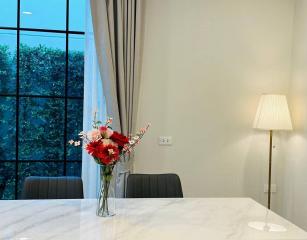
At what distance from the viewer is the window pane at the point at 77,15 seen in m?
3.87

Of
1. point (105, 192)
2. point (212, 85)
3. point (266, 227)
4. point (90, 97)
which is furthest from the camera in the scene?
point (212, 85)

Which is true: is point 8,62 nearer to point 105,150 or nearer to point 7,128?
point 7,128

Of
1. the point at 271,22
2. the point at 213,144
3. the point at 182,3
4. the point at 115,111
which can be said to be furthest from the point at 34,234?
the point at 271,22

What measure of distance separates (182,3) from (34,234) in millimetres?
2935

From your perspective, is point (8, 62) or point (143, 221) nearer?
point (143, 221)

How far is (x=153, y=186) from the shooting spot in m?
2.80

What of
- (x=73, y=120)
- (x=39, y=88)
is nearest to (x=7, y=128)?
(x=39, y=88)

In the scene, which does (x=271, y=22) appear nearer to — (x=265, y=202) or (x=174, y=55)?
(x=174, y=55)

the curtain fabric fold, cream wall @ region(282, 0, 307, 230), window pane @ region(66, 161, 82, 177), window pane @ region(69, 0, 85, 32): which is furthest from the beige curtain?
cream wall @ region(282, 0, 307, 230)

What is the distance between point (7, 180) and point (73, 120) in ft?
3.16

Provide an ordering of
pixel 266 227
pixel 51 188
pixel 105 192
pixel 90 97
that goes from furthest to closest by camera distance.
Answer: pixel 90 97
pixel 51 188
pixel 105 192
pixel 266 227

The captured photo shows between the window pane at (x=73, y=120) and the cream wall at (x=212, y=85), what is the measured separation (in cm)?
69

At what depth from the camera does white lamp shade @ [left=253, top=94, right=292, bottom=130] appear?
3697 millimetres

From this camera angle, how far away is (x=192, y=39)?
3.91 metres
